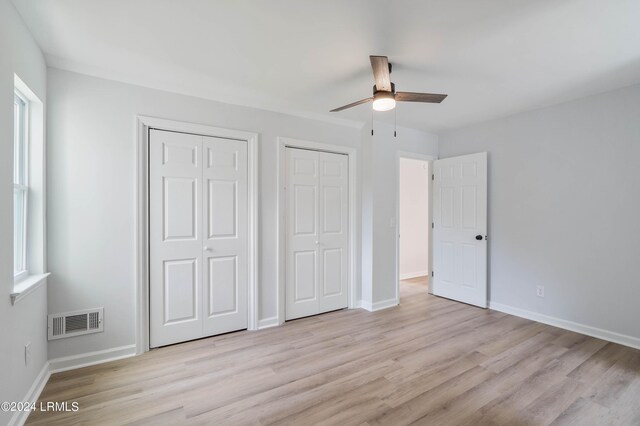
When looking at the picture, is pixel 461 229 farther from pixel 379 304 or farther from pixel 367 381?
pixel 367 381

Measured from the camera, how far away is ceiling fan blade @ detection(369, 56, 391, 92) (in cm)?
198

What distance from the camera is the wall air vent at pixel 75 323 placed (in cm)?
232

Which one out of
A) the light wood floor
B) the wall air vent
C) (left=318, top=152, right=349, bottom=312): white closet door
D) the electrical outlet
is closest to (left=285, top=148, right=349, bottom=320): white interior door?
(left=318, top=152, right=349, bottom=312): white closet door

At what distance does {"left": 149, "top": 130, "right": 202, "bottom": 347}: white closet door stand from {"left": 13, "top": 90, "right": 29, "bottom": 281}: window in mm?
820

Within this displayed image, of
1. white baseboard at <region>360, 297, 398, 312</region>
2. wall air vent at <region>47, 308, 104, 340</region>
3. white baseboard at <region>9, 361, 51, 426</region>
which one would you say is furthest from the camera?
white baseboard at <region>360, 297, 398, 312</region>

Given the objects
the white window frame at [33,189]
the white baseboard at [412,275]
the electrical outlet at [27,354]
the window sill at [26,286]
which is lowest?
the white baseboard at [412,275]

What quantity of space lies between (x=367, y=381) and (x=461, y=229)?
110 inches

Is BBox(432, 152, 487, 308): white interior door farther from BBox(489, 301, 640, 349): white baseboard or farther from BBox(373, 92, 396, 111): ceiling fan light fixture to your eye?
BBox(373, 92, 396, 111): ceiling fan light fixture

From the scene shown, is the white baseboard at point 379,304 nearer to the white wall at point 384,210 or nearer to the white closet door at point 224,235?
the white wall at point 384,210

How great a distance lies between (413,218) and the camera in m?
5.98

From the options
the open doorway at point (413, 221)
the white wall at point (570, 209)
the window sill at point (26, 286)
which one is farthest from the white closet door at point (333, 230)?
the window sill at point (26, 286)

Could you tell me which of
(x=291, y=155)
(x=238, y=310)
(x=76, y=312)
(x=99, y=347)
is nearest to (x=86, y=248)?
(x=76, y=312)

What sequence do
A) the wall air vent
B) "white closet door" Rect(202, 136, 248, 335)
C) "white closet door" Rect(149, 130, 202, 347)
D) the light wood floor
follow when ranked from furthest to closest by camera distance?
"white closet door" Rect(202, 136, 248, 335)
"white closet door" Rect(149, 130, 202, 347)
the wall air vent
the light wood floor

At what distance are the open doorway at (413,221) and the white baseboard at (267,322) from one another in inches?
123
